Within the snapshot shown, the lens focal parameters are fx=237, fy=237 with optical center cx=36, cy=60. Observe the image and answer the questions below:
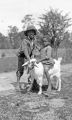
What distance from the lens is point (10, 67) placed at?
14555 millimetres

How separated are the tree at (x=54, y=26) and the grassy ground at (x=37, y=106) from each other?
21527mm

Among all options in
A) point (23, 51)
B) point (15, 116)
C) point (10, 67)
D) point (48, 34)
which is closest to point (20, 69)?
point (23, 51)

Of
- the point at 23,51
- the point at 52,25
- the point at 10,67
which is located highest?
the point at 52,25

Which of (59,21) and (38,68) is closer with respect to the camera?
(38,68)

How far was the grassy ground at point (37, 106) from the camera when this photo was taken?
3934 mm

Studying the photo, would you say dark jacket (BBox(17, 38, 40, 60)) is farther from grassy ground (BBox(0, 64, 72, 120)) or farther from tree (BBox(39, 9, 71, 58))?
tree (BBox(39, 9, 71, 58))

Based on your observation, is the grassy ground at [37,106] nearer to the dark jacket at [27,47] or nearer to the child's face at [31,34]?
the dark jacket at [27,47]

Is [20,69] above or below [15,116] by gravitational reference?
above

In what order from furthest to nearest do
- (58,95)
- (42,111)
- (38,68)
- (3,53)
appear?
(3,53)
(38,68)
(58,95)
(42,111)

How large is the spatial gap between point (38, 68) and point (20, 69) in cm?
Answer: 99

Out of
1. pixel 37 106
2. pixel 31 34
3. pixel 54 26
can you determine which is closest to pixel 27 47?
pixel 31 34

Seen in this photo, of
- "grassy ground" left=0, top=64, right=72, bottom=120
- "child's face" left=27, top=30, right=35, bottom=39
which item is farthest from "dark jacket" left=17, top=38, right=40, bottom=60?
"grassy ground" left=0, top=64, right=72, bottom=120

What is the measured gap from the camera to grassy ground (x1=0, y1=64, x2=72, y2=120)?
3.93 m

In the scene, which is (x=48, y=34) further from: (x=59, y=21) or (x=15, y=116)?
(x=15, y=116)
